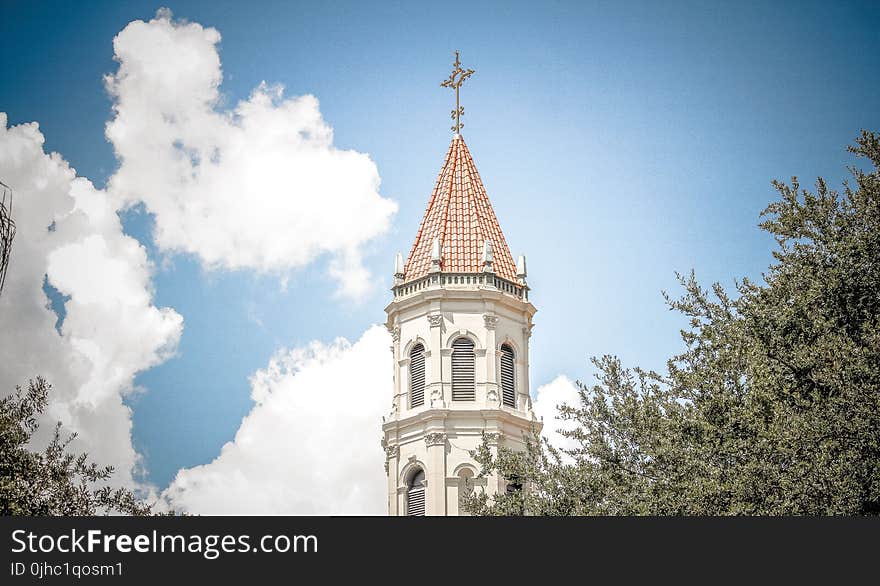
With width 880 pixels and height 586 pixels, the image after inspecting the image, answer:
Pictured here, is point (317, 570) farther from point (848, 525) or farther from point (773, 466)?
point (773, 466)

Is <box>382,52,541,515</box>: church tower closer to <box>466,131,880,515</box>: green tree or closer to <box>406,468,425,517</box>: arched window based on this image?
<box>406,468,425,517</box>: arched window

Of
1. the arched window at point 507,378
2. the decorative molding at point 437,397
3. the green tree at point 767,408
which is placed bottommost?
the green tree at point 767,408

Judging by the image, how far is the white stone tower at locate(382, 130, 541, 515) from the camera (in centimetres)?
5394

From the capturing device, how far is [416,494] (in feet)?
179

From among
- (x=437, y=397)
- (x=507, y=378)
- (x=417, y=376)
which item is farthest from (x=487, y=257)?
(x=437, y=397)

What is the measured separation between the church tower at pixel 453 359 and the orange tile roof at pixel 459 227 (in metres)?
0.06

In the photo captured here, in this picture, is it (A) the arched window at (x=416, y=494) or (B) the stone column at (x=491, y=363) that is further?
(B) the stone column at (x=491, y=363)

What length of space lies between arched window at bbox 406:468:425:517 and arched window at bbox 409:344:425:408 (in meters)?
3.18

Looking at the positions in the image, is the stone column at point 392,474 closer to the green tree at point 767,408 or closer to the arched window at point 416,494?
the arched window at point 416,494

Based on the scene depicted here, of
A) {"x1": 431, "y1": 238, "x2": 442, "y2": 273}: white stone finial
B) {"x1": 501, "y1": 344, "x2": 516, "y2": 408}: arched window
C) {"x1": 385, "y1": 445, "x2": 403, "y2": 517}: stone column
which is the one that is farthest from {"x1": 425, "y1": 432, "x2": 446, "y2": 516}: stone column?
{"x1": 431, "y1": 238, "x2": 442, "y2": 273}: white stone finial

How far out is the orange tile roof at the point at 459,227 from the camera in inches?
2274

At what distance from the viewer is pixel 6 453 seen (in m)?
31.7

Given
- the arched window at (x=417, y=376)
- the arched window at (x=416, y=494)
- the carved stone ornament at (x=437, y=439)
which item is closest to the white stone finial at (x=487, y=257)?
the arched window at (x=417, y=376)

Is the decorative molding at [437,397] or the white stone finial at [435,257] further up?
the white stone finial at [435,257]
